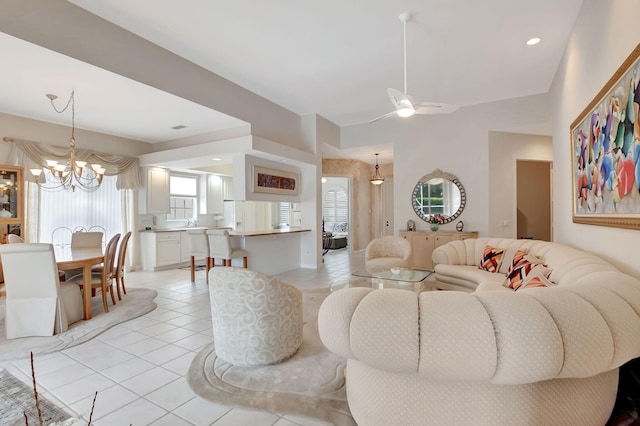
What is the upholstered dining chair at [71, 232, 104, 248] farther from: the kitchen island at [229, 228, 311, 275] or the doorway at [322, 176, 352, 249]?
the doorway at [322, 176, 352, 249]

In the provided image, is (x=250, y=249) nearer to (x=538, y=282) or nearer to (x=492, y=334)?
(x=538, y=282)

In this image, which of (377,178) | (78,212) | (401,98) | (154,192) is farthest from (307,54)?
(377,178)

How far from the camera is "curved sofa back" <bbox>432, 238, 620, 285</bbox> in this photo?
2104 mm

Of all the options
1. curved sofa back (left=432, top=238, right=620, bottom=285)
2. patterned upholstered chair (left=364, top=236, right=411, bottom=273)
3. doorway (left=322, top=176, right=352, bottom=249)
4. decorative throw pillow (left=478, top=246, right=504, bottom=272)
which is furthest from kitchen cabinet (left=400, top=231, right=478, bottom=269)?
doorway (left=322, top=176, right=352, bottom=249)

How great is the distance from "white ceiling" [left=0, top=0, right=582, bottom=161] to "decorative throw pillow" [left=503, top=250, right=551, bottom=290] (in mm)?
2641

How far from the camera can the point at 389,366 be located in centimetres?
127

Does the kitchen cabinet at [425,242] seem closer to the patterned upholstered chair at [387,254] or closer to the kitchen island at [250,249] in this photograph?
the patterned upholstered chair at [387,254]

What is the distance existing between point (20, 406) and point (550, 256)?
4430mm

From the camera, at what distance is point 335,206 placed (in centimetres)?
1084

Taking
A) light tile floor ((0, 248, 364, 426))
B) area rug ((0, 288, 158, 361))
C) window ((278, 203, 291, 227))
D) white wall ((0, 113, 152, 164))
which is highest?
white wall ((0, 113, 152, 164))

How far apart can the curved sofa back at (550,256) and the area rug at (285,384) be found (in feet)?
5.64

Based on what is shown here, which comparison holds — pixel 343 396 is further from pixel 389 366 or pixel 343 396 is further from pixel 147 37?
pixel 147 37

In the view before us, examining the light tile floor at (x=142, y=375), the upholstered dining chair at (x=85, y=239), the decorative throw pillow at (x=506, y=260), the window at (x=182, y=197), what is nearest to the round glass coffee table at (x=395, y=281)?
the decorative throw pillow at (x=506, y=260)

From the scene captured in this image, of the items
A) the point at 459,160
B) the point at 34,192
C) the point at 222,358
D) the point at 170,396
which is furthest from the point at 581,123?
the point at 34,192
